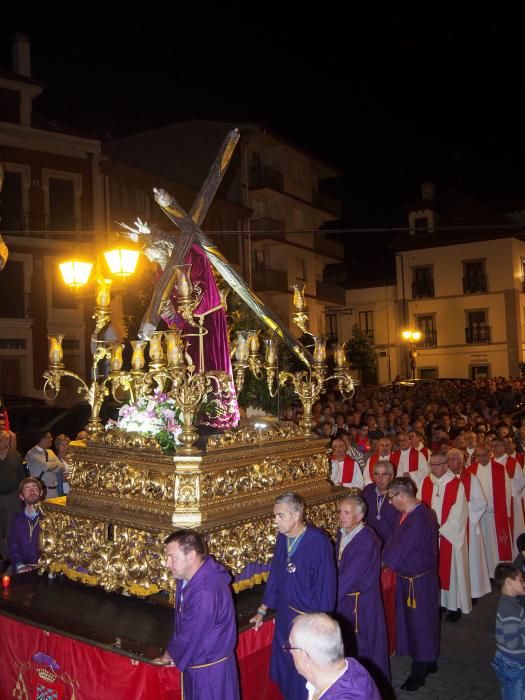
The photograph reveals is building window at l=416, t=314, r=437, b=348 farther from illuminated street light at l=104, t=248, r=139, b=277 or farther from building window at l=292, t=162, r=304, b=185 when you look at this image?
illuminated street light at l=104, t=248, r=139, b=277

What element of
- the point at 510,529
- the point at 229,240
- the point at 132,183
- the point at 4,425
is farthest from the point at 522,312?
the point at 4,425

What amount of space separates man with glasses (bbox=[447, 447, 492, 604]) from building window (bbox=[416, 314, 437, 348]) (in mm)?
29851

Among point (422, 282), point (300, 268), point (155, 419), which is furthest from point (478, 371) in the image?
point (155, 419)

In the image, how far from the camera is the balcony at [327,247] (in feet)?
108

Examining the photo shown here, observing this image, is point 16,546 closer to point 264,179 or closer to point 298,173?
point 264,179

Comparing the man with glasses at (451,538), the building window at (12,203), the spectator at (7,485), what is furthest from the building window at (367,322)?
the spectator at (7,485)

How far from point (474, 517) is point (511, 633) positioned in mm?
3697

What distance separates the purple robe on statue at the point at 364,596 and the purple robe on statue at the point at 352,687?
95.5 inches

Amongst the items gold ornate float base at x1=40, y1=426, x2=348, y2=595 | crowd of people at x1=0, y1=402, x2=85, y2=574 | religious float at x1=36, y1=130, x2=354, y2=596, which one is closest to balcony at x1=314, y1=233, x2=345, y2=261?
crowd of people at x1=0, y1=402, x2=85, y2=574

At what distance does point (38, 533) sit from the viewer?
19.7 ft

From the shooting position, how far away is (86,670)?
4328mm

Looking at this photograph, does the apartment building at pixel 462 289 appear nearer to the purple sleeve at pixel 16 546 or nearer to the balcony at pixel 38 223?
the balcony at pixel 38 223

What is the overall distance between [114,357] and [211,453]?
157 cm

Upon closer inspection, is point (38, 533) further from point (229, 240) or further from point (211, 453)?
point (229, 240)
